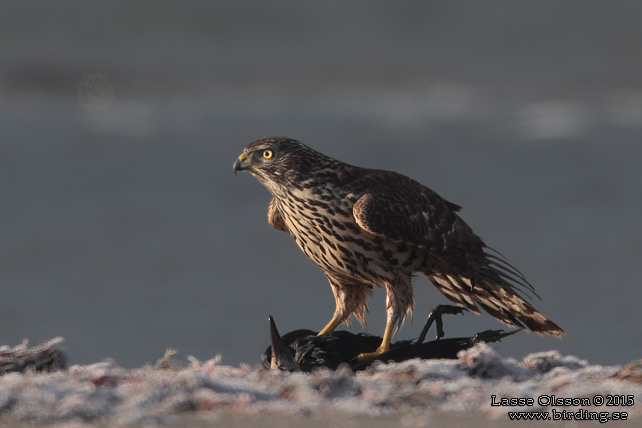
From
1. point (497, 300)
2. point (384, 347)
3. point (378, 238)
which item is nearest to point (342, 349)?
point (384, 347)

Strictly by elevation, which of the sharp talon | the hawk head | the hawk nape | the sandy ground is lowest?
the sandy ground

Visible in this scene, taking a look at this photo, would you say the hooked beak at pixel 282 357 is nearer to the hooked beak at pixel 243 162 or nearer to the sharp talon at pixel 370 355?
the sharp talon at pixel 370 355

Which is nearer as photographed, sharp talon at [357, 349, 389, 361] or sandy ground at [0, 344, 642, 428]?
sandy ground at [0, 344, 642, 428]

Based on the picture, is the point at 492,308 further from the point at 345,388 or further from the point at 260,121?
the point at 260,121

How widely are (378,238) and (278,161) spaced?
0.85m

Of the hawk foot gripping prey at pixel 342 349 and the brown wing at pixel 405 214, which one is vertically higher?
the brown wing at pixel 405 214

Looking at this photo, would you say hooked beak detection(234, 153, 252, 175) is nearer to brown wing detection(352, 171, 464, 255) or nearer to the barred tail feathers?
brown wing detection(352, 171, 464, 255)

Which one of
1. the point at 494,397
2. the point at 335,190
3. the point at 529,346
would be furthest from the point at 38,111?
the point at 494,397

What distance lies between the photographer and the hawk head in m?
7.44

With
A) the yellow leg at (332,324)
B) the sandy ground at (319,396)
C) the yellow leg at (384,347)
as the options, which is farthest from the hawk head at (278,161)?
the sandy ground at (319,396)

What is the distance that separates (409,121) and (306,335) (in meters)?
21.6

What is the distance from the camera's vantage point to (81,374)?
19.3 ft

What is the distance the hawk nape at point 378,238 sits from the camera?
704 centimetres

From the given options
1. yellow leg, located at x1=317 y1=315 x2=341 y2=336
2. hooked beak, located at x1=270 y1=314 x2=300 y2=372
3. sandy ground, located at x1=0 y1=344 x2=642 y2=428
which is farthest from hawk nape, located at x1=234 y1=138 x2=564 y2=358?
sandy ground, located at x1=0 y1=344 x2=642 y2=428
